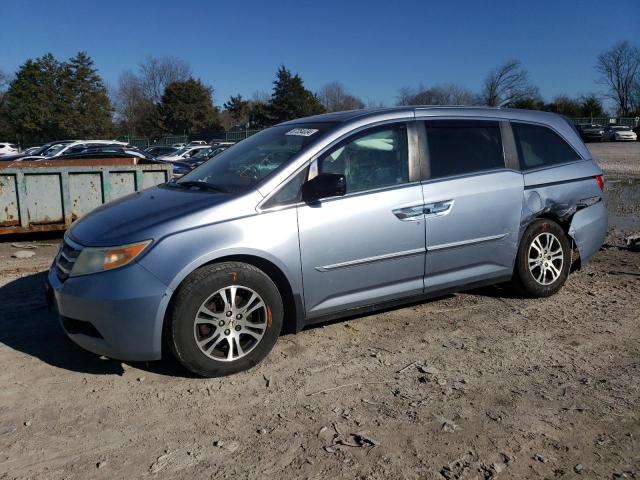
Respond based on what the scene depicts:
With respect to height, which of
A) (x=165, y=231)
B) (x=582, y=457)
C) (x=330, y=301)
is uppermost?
(x=165, y=231)

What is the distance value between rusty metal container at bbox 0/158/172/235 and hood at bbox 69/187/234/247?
16.7 ft

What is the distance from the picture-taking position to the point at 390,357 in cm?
403

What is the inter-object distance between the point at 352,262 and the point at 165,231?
1.31 metres

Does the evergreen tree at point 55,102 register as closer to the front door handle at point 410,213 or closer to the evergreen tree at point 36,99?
the evergreen tree at point 36,99

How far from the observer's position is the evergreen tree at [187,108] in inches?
2488

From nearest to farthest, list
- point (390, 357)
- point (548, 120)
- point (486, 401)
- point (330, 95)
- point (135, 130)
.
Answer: point (486, 401) < point (390, 357) < point (548, 120) < point (135, 130) < point (330, 95)

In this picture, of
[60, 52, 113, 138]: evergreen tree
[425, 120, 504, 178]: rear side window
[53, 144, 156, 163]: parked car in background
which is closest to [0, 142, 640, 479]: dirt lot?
[425, 120, 504, 178]: rear side window

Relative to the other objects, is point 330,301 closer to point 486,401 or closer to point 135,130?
point 486,401

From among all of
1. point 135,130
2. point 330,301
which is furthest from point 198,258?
point 135,130

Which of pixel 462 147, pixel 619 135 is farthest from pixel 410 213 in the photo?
pixel 619 135

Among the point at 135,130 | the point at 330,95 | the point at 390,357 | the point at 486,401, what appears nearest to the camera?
the point at 486,401

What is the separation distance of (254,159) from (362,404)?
2096 mm

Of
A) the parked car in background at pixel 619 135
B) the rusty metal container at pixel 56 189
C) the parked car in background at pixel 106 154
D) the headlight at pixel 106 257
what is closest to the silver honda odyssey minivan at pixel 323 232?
the headlight at pixel 106 257

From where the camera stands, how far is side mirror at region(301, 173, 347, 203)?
392 cm
